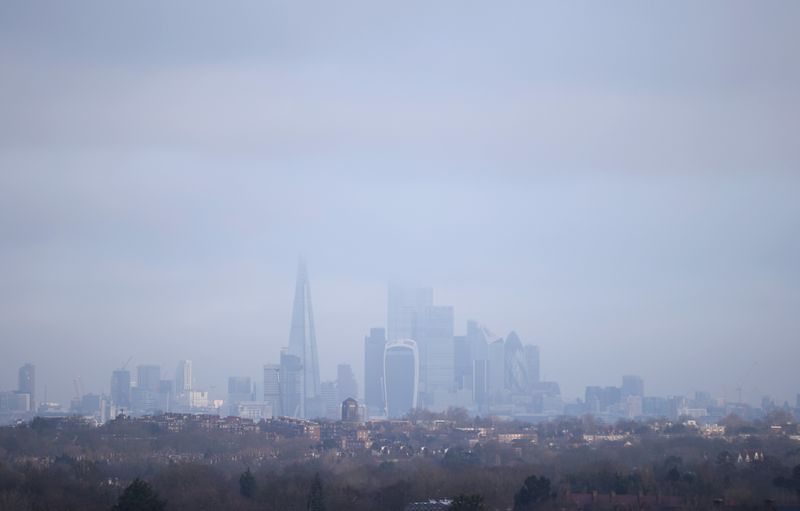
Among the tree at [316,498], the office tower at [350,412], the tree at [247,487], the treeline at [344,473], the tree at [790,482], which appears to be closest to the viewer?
the tree at [316,498]

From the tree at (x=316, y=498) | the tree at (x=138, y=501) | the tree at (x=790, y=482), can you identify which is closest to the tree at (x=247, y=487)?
the tree at (x=316, y=498)

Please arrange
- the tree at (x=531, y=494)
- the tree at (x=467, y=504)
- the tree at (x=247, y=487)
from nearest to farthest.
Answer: the tree at (x=467, y=504) → the tree at (x=531, y=494) → the tree at (x=247, y=487)

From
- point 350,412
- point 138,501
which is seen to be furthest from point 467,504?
point 350,412

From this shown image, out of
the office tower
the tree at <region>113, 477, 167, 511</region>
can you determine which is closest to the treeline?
the tree at <region>113, 477, 167, 511</region>

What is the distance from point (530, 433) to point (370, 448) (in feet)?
87.6

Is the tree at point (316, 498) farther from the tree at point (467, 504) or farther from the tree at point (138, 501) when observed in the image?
the tree at point (138, 501)

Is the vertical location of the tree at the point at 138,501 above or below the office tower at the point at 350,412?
below

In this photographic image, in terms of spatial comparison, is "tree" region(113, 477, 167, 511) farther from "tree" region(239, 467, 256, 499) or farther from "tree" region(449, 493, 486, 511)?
"tree" region(239, 467, 256, 499)

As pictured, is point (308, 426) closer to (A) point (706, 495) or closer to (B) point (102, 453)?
(B) point (102, 453)

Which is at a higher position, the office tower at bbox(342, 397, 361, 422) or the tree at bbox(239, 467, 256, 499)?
the office tower at bbox(342, 397, 361, 422)

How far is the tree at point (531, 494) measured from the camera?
62625mm

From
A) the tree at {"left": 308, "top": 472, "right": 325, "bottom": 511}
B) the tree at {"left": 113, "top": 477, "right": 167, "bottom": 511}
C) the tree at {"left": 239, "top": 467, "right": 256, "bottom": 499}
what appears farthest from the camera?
the tree at {"left": 239, "top": 467, "right": 256, "bottom": 499}

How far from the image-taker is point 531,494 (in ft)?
208

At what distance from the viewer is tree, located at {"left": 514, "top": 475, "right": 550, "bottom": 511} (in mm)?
62625
